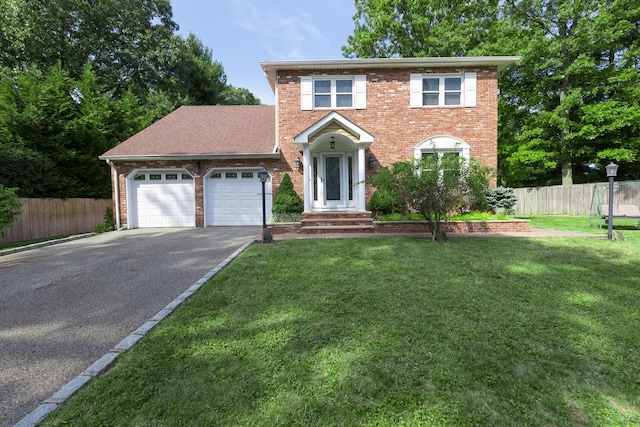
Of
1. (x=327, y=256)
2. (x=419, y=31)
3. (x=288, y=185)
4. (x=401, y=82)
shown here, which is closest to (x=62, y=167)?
(x=288, y=185)

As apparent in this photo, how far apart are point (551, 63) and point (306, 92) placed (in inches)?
579

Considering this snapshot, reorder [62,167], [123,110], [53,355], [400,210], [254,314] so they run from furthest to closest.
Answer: [123,110] → [62,167] → [400,210] → [254,314] → [53,355]

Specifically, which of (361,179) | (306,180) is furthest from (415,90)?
(306,180)

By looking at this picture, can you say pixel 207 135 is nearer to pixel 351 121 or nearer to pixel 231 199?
pixel 231 199

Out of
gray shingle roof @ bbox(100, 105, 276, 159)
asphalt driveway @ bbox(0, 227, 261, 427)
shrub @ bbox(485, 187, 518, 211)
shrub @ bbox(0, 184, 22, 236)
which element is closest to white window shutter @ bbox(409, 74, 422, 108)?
shrub @ bbox(485, 187, 518, 211)

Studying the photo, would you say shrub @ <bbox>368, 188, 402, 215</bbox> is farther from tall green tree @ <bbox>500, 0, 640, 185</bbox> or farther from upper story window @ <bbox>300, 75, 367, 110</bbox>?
tall green tree @ <bbox>500, 0, 640, 185</bbox>

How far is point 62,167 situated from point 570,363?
18.0 m

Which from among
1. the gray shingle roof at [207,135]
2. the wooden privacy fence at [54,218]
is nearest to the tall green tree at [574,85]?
the gray shingle roof at [207,135]

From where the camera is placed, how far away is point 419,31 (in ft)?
68.4

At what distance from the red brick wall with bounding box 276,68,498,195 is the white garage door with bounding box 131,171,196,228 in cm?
462

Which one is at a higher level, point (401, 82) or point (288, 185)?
point (401, 82)

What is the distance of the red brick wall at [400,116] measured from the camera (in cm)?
1169

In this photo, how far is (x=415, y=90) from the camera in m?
11.7

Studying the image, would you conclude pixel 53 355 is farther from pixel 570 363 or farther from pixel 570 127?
pixel 570 127
